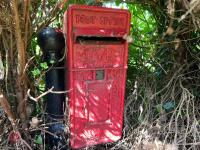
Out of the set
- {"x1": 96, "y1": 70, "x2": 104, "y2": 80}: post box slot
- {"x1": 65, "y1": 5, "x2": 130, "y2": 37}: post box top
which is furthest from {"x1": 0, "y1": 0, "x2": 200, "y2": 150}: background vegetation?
{"x1": 96, "y1": 70, "x2": 104, "y2": 80}: post box slot

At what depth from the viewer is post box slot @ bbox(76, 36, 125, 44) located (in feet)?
7.85

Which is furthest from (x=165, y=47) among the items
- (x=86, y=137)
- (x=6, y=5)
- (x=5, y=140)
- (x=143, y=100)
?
(x=5, y=140)

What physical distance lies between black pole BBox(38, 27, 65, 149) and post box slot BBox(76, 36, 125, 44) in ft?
0.60

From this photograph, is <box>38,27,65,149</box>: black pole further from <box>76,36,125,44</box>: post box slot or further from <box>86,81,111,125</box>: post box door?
<box>86,81,111,125</box>: post box door

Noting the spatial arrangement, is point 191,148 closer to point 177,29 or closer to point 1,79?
point 177,29

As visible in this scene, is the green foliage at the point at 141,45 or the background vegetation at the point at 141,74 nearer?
the background vegetation at the point at 141,74

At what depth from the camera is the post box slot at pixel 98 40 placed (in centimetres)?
239

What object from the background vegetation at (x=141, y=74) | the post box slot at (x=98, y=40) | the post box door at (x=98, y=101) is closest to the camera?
the background vegetation at (x=141, y=74)

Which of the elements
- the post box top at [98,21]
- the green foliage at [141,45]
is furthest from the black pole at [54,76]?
the green foliage at [141,45]

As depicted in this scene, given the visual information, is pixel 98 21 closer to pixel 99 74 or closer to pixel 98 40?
pixel 98 40

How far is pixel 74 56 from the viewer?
2354mm

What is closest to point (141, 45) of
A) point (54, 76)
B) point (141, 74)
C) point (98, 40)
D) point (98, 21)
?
point (141, 74)

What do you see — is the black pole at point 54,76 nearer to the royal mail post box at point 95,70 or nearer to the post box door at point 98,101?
the royal mail post box at point 95,70

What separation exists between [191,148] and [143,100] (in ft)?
2.18
